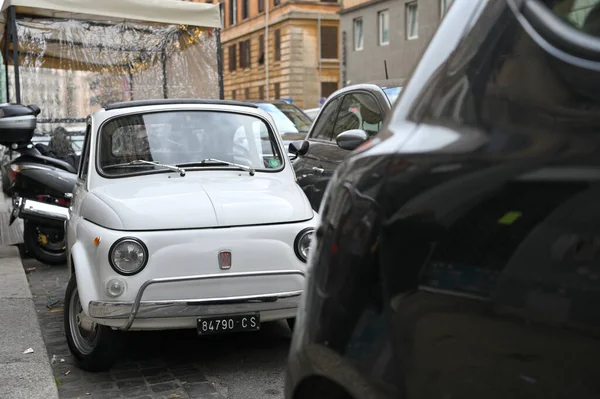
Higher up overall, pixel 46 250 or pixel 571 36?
pixel 571 36

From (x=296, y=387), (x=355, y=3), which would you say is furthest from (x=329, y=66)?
(x=296, y=387)

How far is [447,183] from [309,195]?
23.4 ft

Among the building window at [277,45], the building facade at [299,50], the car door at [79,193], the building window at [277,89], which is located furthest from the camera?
the building window at [277,89]

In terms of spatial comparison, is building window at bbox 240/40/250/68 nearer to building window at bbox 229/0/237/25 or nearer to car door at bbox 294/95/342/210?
building window at bbox 229/0/237/25

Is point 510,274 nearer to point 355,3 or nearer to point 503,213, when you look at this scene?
point 503,213

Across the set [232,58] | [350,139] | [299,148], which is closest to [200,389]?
[350,139]

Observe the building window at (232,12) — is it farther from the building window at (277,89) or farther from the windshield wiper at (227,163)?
the windshield wiper at (227,163)

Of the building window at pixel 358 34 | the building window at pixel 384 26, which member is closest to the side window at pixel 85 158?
the building window at pixel 384 26

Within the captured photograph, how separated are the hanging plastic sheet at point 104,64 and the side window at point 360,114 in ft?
17.5

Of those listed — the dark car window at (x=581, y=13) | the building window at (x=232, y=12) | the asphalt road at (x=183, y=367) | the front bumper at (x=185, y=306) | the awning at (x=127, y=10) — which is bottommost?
Result: the asphalt road at (x=183, y=367)

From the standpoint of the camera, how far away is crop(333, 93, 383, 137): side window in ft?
26.3

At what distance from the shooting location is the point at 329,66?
176 feet

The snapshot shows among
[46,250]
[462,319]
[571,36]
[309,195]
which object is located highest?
[571,36]

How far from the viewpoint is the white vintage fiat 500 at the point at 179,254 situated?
507 centimetres
